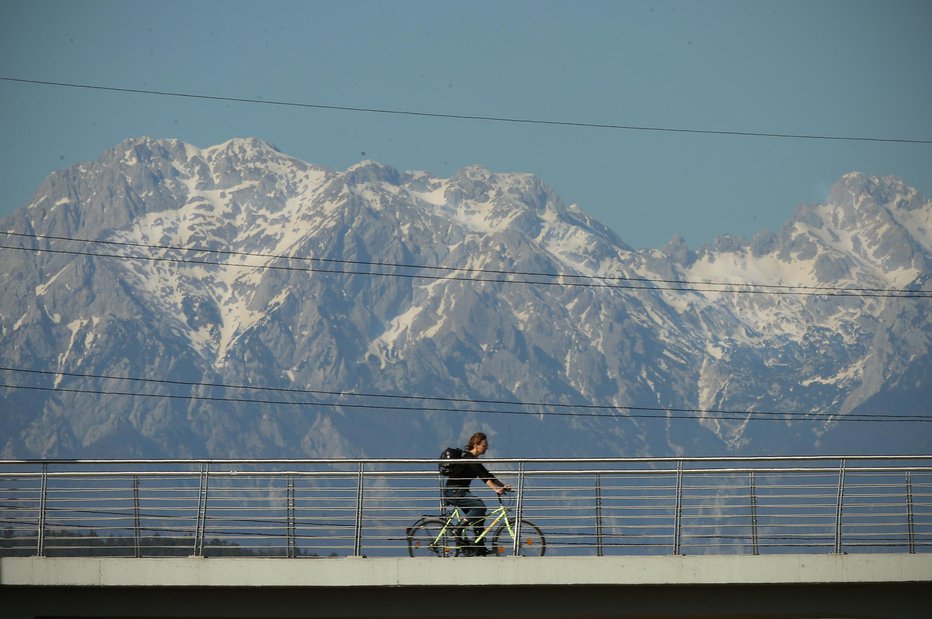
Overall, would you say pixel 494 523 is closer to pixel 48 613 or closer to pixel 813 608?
pixel 813 608

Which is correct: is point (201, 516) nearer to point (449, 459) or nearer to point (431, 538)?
point (431, 538)

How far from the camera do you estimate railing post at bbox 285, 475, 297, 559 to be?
78.1ft

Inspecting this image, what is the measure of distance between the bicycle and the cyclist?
0.10 m

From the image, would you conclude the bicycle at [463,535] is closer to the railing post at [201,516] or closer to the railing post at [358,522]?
the railing post at [358,522]

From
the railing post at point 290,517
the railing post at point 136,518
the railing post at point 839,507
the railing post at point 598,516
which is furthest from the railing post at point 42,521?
the railing post at point 839,507

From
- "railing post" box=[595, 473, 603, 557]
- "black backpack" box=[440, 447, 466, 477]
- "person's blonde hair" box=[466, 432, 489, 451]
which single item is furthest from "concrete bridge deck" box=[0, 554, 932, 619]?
"person's blonde hair" box=[466, 432, 489, 451]

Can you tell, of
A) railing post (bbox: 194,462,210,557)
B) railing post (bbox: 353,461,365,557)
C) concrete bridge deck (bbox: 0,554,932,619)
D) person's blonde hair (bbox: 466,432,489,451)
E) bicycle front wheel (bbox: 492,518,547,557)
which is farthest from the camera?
railing post (bbox: 194,462,210,557)

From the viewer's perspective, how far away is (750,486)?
23828 millimetres

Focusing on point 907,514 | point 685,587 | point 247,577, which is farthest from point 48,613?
point 907,514

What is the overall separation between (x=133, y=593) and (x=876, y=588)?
1094cm

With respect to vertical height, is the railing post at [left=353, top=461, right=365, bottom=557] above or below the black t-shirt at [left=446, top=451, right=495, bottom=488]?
below

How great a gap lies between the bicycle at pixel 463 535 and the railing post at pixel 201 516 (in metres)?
3.10

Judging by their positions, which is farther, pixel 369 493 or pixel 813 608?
pixel 369 493

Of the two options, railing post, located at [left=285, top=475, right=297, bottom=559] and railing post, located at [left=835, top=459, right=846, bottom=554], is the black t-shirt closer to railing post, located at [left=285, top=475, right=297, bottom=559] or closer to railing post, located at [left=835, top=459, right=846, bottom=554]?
railing post, located at [left=285, top=475, right=297, bottom=559]
